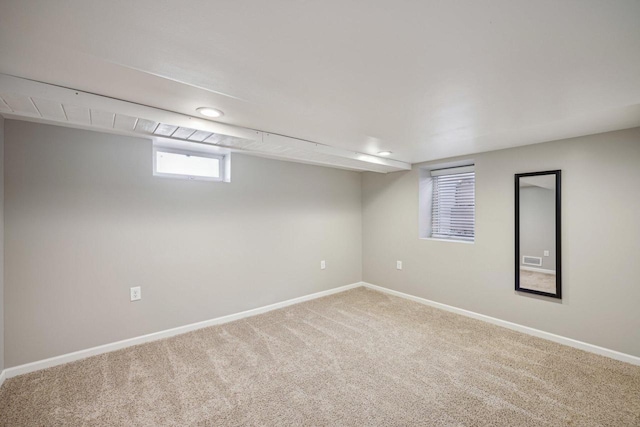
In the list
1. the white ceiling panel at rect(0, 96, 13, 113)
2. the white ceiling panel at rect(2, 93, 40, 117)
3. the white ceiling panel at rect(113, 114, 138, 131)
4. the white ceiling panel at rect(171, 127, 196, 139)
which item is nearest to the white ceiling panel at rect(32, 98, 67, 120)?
the white ceiling panel at rect(2, 93, 40, 117)

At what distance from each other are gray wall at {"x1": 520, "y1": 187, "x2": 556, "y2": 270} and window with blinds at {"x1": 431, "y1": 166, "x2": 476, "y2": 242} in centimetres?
58

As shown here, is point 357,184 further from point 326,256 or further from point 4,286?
point 4,286

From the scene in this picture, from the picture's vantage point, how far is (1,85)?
1541 mm

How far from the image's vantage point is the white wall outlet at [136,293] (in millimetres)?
2776

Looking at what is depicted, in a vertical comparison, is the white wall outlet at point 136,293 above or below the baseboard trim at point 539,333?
above

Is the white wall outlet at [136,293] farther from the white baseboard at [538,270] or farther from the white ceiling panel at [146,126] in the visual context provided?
the white baseboard at [538,270]

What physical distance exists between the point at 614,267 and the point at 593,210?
0.53 m

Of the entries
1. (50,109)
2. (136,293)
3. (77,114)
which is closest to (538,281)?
(136,293)

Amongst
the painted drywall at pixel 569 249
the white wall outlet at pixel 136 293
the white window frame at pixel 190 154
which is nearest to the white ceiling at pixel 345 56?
the painted drywall at pixel 569 249

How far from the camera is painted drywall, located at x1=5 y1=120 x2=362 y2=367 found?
7.63 ft

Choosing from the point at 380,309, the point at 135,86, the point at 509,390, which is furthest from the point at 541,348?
the point at 135,86

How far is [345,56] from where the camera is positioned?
1.35m

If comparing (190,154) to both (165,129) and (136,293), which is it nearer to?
(165,129)

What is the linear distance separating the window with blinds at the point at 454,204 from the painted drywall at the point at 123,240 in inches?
80.9
